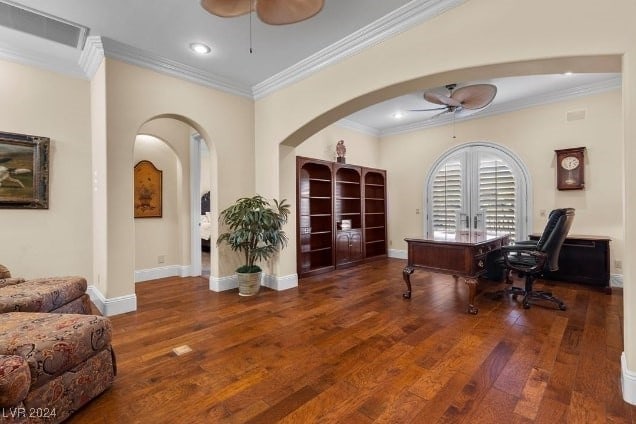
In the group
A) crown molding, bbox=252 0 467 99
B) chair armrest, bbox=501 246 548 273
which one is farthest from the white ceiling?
chair armrest, bbox=501 246 548 273

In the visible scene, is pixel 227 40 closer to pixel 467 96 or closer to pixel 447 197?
pixel 467 96

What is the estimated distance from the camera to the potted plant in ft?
13.3

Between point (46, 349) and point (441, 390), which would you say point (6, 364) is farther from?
point (441, 390)

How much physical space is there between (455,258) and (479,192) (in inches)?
114

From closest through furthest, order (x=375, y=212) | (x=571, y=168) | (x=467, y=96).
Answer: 1. (x=467, y=96)
2. (x=571, y=168)
3. (x=375, y=212)

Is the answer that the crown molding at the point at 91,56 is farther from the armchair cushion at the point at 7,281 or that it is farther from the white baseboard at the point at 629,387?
the white baseboard at the point at 629,387

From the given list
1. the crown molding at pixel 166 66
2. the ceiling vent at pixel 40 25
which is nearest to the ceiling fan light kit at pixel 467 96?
the crown molding at pixel 166 66

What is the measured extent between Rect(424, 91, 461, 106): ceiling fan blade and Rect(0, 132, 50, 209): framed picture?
5.02 meters

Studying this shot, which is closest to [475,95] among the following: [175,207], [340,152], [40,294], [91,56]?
[340,152]

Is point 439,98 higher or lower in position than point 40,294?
higher

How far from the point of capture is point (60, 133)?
3777mm

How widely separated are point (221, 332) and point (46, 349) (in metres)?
1.48

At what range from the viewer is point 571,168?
15.6 feet

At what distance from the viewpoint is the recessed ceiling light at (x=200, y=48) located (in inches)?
135
